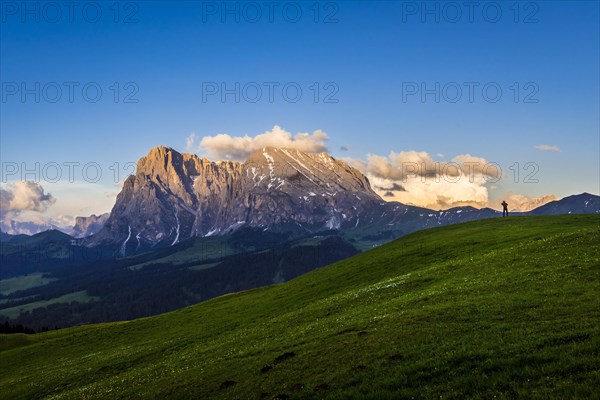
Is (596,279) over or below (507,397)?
over

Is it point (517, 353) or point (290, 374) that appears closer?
point (517, 353)

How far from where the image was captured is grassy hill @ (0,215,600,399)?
17922 mm

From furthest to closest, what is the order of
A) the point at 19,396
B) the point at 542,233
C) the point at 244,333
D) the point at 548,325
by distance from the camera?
the point at 542,233 < the point at 244,333 < the point at 19,396 < the point at 548,325

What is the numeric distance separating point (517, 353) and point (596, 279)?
1577 cm

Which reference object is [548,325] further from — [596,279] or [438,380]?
[596,279]

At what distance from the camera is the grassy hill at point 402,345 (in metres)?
17.9

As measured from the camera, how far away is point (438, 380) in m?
18.1

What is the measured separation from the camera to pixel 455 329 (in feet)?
81.1

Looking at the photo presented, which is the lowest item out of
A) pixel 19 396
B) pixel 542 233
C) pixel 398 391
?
pixel 19 396

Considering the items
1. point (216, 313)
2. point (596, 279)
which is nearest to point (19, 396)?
point (216, 313)

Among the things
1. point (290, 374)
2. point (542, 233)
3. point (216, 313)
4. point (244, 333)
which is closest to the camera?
point (290, 374)

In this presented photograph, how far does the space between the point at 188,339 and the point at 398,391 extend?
37.9m

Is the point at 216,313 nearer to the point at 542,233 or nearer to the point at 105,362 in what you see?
the point at 105,362

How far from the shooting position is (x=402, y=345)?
24.0 m
